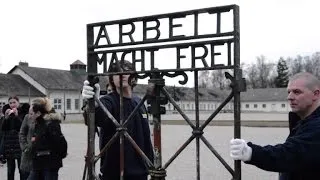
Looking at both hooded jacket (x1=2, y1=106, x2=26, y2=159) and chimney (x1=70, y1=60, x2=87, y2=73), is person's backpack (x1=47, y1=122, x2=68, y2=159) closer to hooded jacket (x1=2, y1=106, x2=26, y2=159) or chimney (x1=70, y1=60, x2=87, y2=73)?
hooded jacket (x1=2, y1=106, x2=26, y2=159)

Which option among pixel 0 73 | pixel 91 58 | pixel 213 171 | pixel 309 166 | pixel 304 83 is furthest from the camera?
pixel 0 73

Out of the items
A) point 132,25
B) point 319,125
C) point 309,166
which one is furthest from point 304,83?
point 132,25

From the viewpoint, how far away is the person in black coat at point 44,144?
6.34 m

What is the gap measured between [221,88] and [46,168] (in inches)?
4072

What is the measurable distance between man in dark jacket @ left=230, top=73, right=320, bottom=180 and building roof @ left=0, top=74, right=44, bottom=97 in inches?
2110

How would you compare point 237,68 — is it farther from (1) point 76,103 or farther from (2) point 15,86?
(1) point 76,103

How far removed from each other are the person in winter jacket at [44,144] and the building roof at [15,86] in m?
49.5

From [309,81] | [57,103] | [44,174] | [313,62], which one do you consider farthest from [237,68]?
[313,62]

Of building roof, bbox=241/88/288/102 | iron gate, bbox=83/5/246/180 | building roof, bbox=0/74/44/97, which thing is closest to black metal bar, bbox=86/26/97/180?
iron gate, bbox=83/5/246/180

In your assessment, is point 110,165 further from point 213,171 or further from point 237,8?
point 213,171

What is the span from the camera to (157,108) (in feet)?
11.4

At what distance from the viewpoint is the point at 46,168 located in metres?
6.34

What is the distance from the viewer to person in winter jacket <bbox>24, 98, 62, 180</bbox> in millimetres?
6344

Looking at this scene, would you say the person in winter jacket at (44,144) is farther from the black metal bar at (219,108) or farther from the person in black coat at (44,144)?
the black metal bar at (219,108)
